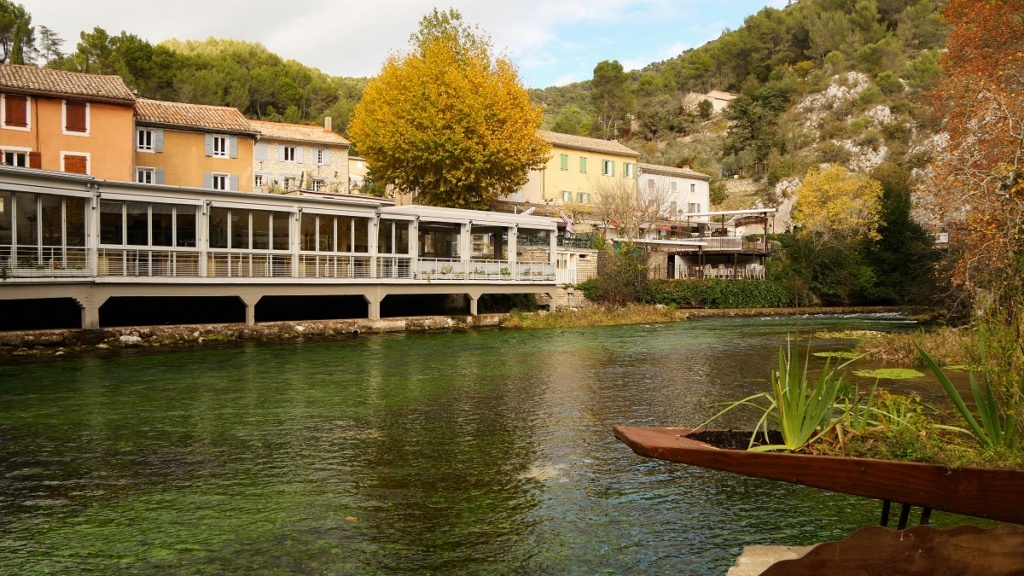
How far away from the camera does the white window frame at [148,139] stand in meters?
39.8

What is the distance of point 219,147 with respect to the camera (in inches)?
1682

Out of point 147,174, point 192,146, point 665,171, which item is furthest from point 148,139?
point 665,171

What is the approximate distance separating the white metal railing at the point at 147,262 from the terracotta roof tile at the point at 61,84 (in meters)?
14.1

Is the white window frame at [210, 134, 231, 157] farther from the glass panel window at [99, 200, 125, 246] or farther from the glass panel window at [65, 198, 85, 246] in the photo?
the glass panel window at [65, 198, 85, 246]

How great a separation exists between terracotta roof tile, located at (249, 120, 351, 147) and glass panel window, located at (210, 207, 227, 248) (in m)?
24.7

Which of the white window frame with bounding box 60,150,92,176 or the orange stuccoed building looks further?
the white window frame with bounding box 60,150,92,176

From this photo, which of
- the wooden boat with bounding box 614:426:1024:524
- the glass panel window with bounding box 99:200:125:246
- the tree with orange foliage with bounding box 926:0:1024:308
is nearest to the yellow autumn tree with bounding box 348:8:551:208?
the glass panel window with bounding box 99:200:125:246

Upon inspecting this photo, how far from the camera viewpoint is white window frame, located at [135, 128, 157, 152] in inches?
1567

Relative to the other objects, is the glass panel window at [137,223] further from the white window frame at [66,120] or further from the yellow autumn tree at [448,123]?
the yellow autumn tree at [448,123]

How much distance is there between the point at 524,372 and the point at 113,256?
1362 cm

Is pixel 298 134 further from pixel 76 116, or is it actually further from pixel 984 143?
pixel 984 143

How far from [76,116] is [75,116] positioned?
4cm

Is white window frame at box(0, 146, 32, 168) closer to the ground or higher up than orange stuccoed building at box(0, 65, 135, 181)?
closer to the ground

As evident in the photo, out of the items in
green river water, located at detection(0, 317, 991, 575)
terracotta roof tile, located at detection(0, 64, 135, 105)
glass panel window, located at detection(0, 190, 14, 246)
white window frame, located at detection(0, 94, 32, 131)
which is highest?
terracotta roof tile, located at detection(0, 64, 135, 105)
